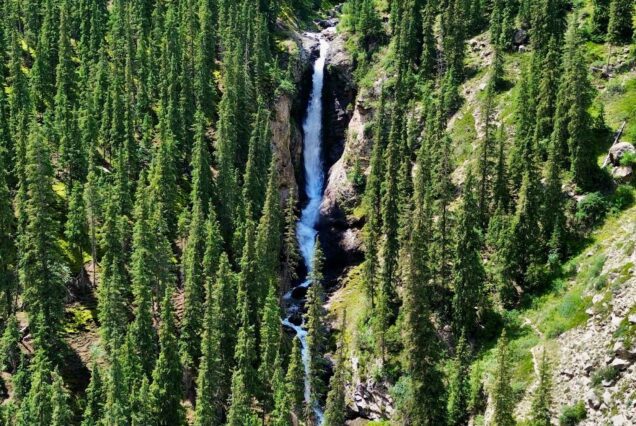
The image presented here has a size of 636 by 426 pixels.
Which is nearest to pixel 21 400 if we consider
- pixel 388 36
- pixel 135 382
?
pixel 135 382

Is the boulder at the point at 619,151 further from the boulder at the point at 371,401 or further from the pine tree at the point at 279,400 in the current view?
the pine tree at the point at 279,400

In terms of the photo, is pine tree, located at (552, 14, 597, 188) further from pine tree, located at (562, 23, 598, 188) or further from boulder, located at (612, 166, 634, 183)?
boulder, located at (612, 166, 634, 183)

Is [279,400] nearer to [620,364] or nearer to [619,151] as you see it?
[620,364]

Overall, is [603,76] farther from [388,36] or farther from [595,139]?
[388,36]

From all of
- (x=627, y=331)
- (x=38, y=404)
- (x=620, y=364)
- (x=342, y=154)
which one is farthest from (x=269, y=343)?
(x=342, y=154)

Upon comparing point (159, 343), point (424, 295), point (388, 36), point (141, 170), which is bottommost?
point (159, 343)

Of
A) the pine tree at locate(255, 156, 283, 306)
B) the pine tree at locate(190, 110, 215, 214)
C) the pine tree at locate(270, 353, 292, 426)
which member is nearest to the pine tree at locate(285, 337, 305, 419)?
the pine tree at locate(270, 353, 292, 426)

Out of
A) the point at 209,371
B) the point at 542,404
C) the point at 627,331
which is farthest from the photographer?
the point at 209,371
